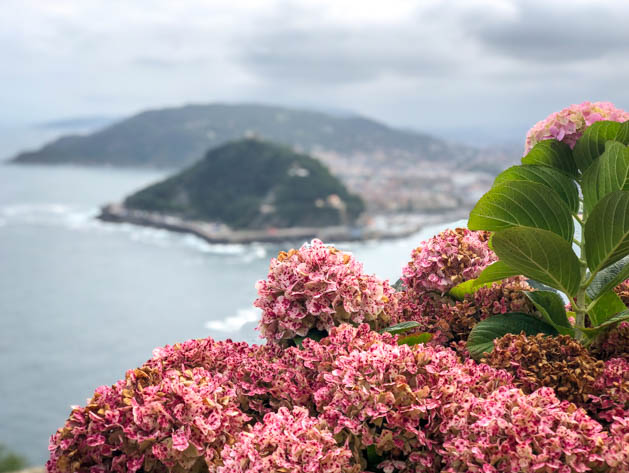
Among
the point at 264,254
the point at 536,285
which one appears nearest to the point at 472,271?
the point at 536,285

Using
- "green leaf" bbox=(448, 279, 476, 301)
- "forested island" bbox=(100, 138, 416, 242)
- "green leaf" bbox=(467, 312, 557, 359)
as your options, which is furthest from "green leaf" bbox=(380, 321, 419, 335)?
"forested island" bbox=(100, 138, 416, 242)

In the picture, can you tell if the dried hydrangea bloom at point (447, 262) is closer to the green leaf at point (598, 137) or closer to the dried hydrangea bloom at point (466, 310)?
the dried hydrangea bloom at point (466, 310)

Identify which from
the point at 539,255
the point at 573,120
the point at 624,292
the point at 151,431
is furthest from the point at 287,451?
the point at 573,120

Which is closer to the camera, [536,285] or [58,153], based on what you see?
[536,285]

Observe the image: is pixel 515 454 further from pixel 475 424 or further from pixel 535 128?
pixel 535 128

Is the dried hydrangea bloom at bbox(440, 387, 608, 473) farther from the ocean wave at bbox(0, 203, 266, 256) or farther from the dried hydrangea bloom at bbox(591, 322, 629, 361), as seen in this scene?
the ocean wave at bbox(0, 203, 266, 256)

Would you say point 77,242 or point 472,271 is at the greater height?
point 472,271

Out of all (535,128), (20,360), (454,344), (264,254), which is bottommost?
(20,360)
